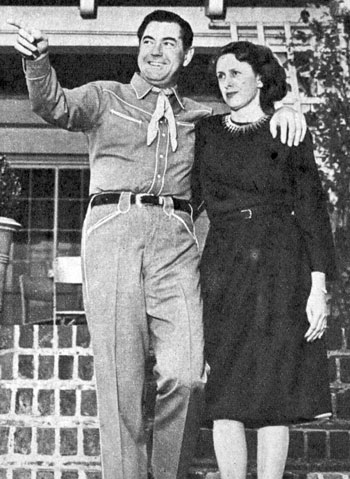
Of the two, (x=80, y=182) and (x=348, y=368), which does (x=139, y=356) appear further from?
(x=80, y=182)

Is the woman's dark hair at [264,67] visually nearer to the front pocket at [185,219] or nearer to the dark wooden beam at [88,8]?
the front pocket at [185,219]

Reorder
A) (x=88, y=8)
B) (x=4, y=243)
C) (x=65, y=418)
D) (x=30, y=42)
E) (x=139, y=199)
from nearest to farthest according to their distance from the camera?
(x=30, y=42), (x=139, y=199), (x=65, y=418), (x=4, y=243), (x=88, y=8)

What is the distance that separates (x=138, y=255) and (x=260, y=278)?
44 centimetres

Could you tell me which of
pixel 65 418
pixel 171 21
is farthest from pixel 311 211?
pixel 65 418

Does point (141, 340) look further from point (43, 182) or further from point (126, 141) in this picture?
point (43, 182)

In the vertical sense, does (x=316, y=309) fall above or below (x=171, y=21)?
below

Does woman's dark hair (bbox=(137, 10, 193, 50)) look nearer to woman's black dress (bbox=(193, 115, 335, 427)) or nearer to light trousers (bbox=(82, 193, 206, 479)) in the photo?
woman's black dress (bbox=(193, 115, 335, 427))

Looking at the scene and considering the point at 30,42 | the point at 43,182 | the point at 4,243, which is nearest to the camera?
the point at 30,42

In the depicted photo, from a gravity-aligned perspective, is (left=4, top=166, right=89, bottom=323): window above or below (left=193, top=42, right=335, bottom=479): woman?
above

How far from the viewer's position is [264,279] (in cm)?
336

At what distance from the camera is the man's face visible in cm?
352

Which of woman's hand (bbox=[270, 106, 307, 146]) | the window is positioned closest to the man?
woman's hand (bbox=[270, 106, 307, 146])

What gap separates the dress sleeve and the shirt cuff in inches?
36.2

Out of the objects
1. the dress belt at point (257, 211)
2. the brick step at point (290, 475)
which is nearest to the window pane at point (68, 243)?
the brick step at point (290, 475)
